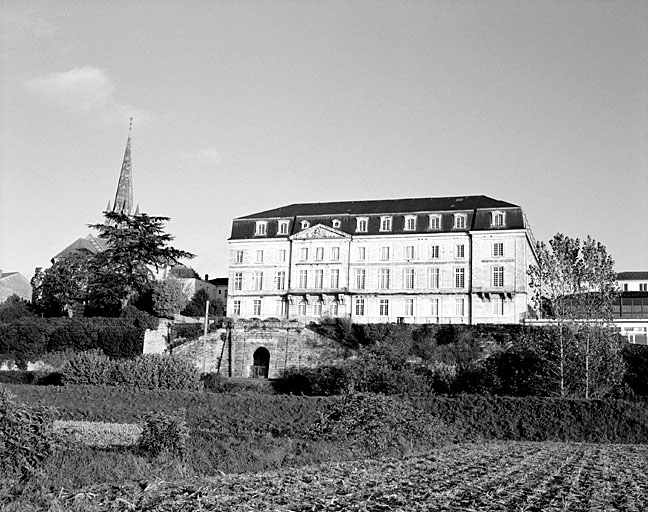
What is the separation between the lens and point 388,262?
6047cm

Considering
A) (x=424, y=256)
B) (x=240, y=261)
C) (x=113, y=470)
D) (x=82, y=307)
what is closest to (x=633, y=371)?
(x=424, y=256)

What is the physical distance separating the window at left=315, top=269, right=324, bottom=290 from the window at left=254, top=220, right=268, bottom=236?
19.3 feet

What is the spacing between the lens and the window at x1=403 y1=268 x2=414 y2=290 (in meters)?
59.6

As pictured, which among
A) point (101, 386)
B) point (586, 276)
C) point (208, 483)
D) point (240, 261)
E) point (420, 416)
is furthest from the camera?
point (240, 261)

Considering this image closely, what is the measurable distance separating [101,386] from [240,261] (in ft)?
101

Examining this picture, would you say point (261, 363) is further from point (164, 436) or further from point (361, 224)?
point (164, 436)

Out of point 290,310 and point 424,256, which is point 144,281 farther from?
point 424,256

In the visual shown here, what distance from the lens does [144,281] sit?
2371 inches

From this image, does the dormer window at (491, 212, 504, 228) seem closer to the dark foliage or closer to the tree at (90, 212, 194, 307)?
the dark foliage

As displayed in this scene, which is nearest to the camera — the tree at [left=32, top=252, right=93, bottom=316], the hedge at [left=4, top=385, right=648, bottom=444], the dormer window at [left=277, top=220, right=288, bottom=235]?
the hedge at [left=4, top=385, right=648, bottom=444]

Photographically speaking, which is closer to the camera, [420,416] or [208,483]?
[208,483]

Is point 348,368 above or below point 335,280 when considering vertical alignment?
below

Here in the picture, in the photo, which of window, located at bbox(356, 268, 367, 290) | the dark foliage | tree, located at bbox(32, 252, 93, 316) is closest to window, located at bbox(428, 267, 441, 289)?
A: window, located at bbox(356, 268, 367, 290)

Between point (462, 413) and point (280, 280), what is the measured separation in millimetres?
34011
